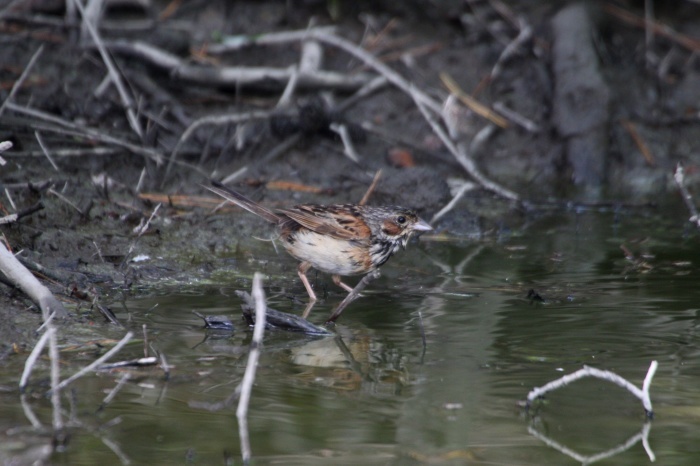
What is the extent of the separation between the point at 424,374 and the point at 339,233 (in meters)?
2.14

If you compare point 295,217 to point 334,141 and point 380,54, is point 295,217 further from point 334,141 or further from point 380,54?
point 380,54

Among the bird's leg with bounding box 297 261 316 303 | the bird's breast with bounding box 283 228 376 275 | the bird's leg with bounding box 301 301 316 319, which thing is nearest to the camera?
the bird's leg with bounding box 301 301 316 319

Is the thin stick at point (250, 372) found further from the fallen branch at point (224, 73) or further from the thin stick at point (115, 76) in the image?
the fallen branch at point (224, 73)

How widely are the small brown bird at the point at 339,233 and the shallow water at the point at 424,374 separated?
0.22 metres

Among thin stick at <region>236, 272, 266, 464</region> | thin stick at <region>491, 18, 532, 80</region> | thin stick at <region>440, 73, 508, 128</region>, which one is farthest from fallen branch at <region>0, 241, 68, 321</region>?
thin stick at <region>491, 18, 532, 80</region>

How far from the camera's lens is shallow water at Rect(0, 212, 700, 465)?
3.81 meters

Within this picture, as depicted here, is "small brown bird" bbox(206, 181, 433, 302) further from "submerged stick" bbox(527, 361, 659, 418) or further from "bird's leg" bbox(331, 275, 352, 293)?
"submerged stick" bbox(527, 361, 659, 418)

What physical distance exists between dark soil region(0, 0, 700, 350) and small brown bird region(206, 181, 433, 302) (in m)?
0.59

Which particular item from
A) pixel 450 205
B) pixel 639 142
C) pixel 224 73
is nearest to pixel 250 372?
pixel 450 205

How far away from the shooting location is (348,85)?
1037 cm

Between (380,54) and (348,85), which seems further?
(380,54)

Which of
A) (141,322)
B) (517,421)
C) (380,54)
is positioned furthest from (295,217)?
(380,54)

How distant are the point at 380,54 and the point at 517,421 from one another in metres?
7.56

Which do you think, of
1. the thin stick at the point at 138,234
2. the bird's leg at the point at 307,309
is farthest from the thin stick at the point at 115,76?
the bird's leg at the point at 307,309
